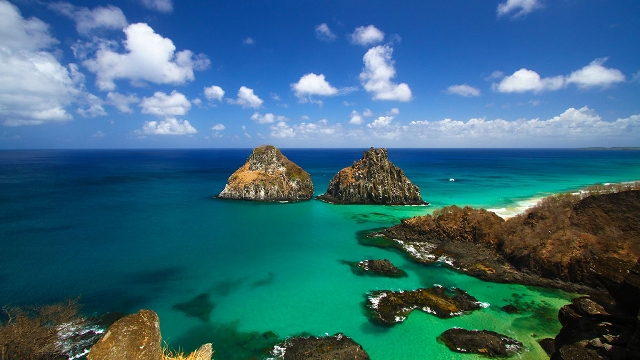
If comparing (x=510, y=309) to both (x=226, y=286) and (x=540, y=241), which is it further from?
(x=226, y=286)

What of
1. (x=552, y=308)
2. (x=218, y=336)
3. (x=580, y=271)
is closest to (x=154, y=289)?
(x=218, y=336)

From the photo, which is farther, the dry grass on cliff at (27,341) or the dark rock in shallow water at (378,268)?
the dark rock in shallow water at (378,268)

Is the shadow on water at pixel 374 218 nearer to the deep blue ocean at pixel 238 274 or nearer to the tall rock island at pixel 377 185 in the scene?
the deep blue ocean at pixel 238 274

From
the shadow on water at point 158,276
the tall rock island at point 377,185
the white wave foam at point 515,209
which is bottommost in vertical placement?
the shadow on water at point 158,276

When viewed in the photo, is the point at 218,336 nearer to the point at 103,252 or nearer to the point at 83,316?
the point at 83,316

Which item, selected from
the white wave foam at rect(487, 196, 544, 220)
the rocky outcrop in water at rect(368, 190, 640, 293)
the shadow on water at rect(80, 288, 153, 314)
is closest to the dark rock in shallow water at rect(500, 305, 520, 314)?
the rocky outcrop in water at rect(368, 190, 640, 293)

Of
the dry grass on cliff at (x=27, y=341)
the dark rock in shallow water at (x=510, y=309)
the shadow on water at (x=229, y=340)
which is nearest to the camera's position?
the dry grass on cliff at (x=27, y=341)

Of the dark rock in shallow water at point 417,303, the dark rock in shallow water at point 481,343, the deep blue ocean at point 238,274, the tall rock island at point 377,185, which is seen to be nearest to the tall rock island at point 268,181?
the deep blue ocean at point 238,274
